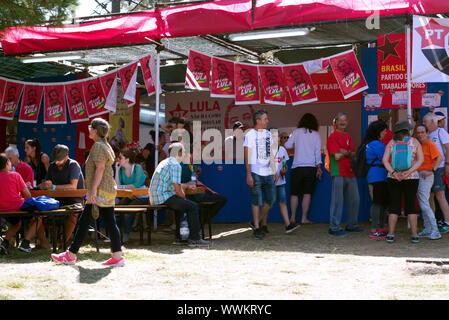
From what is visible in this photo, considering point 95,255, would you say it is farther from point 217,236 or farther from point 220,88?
point 220,88

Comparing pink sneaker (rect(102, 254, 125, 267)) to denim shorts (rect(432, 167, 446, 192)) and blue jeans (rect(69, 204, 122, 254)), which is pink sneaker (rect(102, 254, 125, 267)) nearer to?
blue jeans (rect(69, 204, 122, 254))

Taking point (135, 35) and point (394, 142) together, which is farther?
point (135, 35)

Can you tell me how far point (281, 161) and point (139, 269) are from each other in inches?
150

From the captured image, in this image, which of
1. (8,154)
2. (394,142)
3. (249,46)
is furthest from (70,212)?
(249,46)

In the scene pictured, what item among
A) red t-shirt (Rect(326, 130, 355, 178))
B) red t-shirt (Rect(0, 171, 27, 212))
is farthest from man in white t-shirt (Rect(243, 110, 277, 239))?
red t-shirt (Rect(0, 171, 27, 212))

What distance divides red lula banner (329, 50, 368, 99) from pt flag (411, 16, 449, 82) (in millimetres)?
1003

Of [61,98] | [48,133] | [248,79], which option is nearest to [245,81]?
[248,79]

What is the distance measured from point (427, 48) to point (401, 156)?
4.87 feet

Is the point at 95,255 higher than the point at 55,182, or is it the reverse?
the point at 55,182

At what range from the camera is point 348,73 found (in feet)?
30.2

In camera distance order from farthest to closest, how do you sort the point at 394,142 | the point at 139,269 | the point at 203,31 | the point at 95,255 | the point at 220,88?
the point at 220,88, the point at 203,31, the point at 394,142, the point at 95,255, the point at 139,269

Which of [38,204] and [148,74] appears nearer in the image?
[38,204]

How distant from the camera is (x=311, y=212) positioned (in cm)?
1038

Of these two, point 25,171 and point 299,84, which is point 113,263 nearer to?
point 25,171
